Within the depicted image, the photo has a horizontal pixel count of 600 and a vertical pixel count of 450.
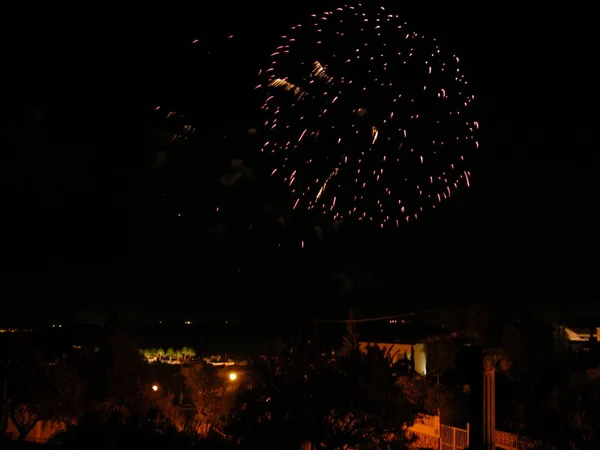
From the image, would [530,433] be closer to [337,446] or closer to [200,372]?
[337,446]

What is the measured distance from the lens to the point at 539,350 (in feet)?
103

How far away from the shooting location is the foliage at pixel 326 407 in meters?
13.2

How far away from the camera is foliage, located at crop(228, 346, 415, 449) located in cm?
1323

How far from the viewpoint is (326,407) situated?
1362cm

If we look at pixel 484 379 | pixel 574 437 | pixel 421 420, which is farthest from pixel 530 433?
pixel 484 379

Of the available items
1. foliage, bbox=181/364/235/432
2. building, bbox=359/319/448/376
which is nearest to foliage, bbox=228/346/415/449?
foliage, bbox=181/364/235/432

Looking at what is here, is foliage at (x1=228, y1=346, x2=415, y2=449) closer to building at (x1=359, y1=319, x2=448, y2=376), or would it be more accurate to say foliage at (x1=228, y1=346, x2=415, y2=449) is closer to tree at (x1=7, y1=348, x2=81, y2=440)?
tree at (x1=7, y1=348, x2=81, y2=440)

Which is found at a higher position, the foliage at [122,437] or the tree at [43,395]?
the foliage at [122,437]

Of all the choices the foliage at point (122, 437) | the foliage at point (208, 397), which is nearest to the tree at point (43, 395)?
the foliage at point (208, 397)

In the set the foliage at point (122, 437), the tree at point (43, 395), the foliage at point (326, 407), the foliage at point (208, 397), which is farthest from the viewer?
the tree at point (43, 395)

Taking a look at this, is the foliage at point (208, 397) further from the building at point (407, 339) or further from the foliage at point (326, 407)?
the building at point (407, 339)

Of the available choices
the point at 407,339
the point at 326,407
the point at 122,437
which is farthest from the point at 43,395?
the point at 407,339

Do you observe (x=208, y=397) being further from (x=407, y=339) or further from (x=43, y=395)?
(x=407, y=339)

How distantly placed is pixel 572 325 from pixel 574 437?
180 ft
